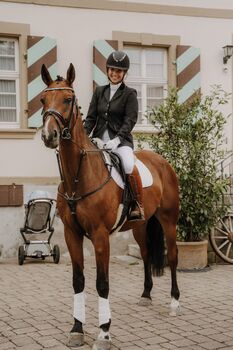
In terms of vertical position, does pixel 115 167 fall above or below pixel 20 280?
above

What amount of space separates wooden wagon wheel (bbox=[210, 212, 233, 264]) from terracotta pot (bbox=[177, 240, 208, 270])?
518 mm

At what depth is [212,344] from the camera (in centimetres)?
454

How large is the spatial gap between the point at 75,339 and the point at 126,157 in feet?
5.62

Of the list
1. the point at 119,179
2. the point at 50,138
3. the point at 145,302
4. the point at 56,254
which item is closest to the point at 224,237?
the point at 56,254

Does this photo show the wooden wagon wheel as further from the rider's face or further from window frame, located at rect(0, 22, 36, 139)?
the rider's face

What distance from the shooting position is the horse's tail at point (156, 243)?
20.1 ft

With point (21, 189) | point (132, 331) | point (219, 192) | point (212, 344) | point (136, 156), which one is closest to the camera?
point (212, 344)

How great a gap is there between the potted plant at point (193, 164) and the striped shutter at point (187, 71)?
6.22ft

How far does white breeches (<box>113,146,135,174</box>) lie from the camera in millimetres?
5102

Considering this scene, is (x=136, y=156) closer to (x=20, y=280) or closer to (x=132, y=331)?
(x=132, y=331)

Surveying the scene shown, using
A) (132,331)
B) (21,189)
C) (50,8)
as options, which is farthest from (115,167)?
(50,8)

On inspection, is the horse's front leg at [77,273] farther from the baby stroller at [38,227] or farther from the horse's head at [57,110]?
the baby stroller at [38,227]

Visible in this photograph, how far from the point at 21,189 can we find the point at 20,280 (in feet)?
7.35

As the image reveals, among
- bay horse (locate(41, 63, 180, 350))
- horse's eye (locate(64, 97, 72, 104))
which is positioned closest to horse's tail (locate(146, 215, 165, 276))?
bay horse (locate(41, 63, 180, 350))
